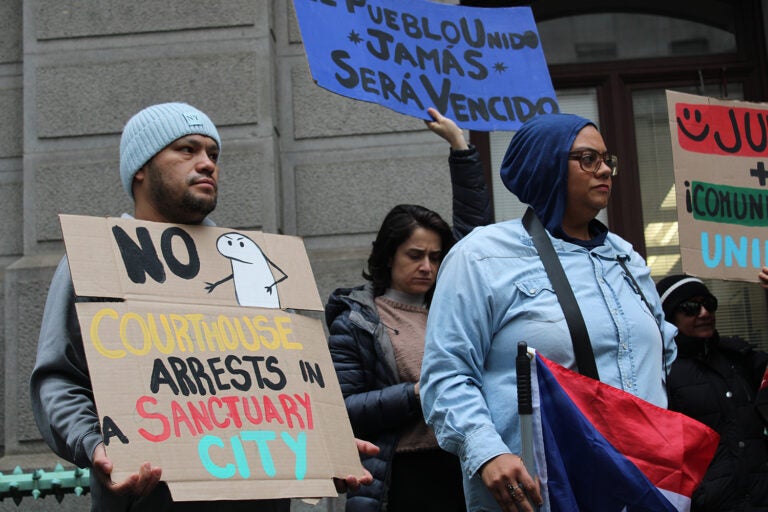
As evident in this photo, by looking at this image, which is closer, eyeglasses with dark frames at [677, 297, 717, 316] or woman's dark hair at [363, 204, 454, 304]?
woman's dark hair at [363, 204, 454, 304]

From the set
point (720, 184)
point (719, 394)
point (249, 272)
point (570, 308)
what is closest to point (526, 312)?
point (570, 308)

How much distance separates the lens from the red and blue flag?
2697 millimetres

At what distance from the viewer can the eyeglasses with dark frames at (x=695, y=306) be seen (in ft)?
15.9

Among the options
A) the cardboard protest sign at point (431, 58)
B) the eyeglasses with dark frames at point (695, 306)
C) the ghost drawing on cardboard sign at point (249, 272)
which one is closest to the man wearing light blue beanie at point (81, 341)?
the ghost drawing on cardboard sign at point (249, 272)

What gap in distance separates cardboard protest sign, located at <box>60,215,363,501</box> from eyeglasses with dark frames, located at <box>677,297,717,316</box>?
89.6 inches

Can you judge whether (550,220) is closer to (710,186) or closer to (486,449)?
(486,449)

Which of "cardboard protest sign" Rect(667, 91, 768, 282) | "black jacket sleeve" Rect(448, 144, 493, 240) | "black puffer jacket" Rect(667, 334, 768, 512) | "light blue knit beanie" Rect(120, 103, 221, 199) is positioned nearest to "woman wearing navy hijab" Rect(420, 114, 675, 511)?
"light blue knit beanie" Rect(120, 103, 221, 199)

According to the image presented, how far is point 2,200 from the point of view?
19.9 feet

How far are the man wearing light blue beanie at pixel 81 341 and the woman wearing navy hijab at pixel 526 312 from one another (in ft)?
1.33

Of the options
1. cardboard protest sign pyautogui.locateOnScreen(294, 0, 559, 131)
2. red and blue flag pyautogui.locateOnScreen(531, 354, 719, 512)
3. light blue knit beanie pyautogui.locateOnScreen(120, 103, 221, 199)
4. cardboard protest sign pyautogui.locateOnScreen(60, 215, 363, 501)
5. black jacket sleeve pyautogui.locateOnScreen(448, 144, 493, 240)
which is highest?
cardboard protest sign pyautogui.locateOnScreen(294, 0, 559, 131)

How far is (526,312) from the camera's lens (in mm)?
2883

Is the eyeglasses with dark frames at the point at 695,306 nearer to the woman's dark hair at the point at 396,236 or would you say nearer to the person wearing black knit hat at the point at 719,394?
the person wearing black knit hat at the point at 719,394

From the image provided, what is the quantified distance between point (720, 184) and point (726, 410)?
1.01 metres

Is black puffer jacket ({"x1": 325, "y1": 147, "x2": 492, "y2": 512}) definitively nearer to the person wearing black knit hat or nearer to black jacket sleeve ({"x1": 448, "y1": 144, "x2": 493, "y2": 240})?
black jacket sleeve ({"x1": 448, "y1": 144, "x2": 493, "y2": 240})
